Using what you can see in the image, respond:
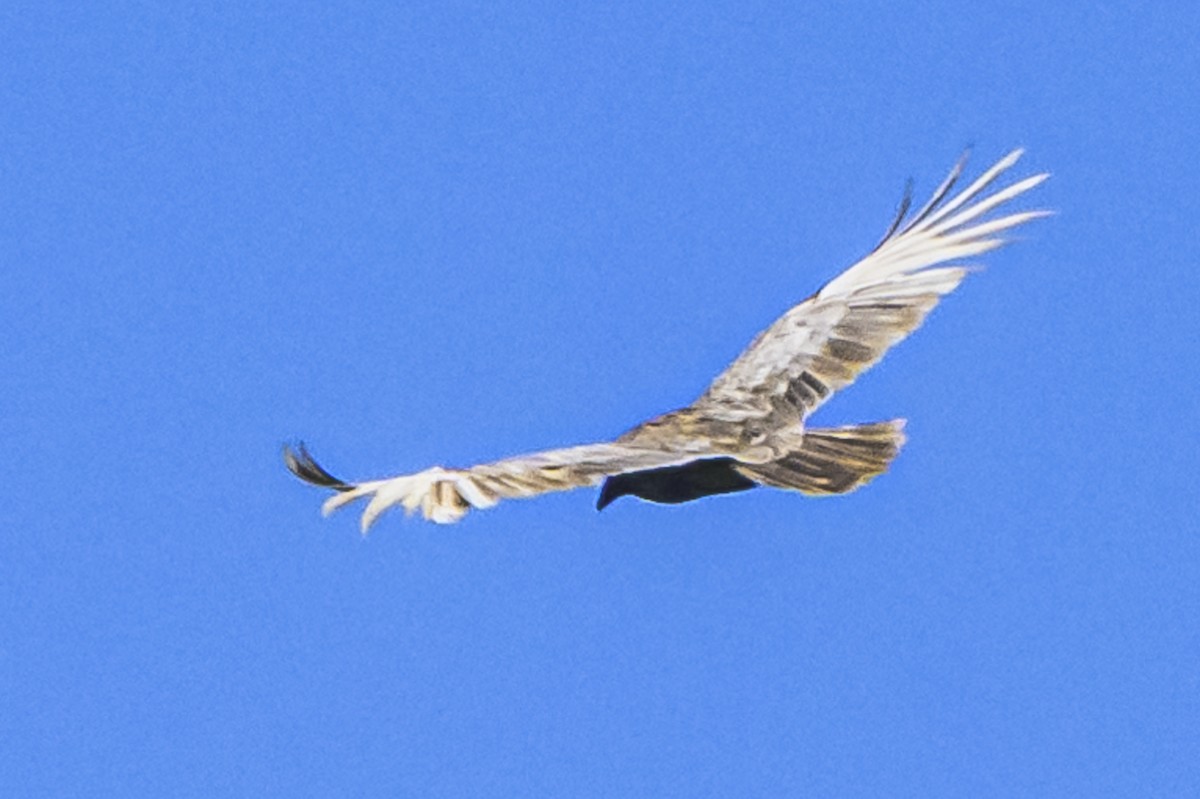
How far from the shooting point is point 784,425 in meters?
18.1

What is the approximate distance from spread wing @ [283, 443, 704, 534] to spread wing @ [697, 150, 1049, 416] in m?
3.66

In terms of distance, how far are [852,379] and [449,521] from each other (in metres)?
5.69

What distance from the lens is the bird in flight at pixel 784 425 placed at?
1452 centimetres

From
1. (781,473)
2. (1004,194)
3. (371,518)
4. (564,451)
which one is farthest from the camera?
(1004,194)

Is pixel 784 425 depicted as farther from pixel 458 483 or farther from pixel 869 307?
pixel 458 483

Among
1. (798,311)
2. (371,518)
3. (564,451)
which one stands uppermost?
(798,311)

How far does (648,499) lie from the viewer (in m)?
17.8

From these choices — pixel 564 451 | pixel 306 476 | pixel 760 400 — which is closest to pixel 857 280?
pixel 760 400

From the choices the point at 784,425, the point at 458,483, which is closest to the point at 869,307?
the point at 784,425

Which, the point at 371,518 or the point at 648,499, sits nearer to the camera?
the point at 371,518

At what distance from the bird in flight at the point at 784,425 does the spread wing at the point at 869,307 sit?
10 millimetres

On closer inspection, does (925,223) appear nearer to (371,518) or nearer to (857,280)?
(857,280)

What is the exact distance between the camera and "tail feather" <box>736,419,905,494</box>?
16875 millimetres

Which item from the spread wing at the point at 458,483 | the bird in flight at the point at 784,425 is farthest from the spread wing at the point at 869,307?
the spread wing at the point at 458,483
